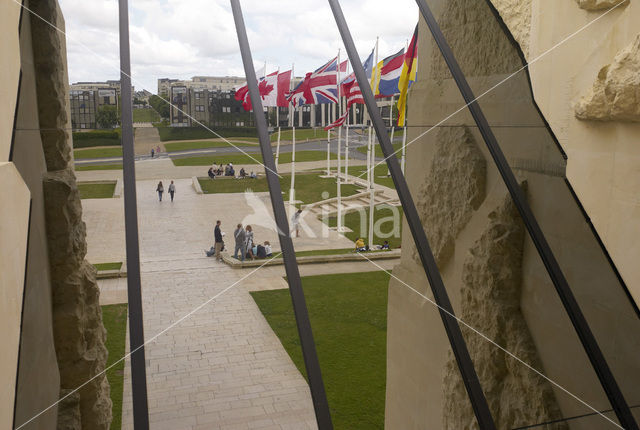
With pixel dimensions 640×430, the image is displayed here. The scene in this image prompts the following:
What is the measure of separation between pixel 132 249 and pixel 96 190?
99 centimetres

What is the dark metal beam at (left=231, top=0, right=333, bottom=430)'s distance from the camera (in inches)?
98.0

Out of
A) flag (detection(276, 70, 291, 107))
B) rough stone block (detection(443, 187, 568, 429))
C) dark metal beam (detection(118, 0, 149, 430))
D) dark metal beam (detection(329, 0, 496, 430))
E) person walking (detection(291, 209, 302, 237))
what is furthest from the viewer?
flag (detection(276, 70, 291, 107))

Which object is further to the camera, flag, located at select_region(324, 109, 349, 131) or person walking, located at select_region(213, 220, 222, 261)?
flag, located at select_region(324, 109, 349, 131)

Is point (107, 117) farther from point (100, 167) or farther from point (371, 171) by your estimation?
point (371, 171)

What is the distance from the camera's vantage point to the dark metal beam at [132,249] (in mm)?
2371

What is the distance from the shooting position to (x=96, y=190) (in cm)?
345

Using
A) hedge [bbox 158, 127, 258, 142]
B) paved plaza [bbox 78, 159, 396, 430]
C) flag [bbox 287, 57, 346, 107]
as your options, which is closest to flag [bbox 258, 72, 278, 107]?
flag [bbox 287, 57, 346, 107]

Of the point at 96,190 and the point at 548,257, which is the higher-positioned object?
the point at 96,190

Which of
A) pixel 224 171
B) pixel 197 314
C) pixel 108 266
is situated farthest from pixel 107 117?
pixel 197 314

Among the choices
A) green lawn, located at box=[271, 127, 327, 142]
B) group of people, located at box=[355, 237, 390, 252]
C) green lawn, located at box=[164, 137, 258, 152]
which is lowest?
group of people, located at box=[355, 237, 390, 252]

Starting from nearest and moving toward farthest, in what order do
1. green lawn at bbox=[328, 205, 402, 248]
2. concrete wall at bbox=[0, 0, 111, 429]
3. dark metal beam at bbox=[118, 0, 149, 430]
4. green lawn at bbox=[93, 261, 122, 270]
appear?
dark metal beam at bbox=[118, 0, 149, 430] < concrete wall at bbox=[0, 0, 111, 429] < green lawn at bbox=[93, 261, 122, 270] < green lawn at bbox=[328, 205, 402, 248]

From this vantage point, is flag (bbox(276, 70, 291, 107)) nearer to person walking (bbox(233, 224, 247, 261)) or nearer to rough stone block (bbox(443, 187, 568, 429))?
person walking (bbox(233, 224, 247, 261))

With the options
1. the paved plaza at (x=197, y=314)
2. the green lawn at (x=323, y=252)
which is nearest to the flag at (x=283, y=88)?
the green lawn at (x=323, y=252)

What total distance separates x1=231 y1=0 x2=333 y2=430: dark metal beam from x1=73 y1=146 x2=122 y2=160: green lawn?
0.90 m
